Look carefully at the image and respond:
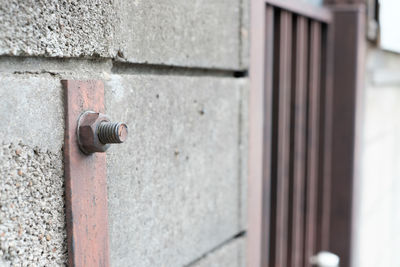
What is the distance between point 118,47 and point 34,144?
37 centimetres

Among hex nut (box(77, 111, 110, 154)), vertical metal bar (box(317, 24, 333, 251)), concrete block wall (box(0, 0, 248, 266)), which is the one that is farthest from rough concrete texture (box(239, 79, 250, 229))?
vertical metal bar (box(317, 24, 333, 251))

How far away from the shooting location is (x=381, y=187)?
4289mm

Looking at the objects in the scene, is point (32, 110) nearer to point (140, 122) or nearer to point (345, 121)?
point (140, 122)

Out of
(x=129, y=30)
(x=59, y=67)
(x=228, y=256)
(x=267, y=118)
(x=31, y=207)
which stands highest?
(x=129, y=30)

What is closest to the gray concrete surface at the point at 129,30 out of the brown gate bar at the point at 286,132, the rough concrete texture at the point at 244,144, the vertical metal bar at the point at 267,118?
the rough concrete texture at the point at 244,144

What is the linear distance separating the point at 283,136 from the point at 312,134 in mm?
558

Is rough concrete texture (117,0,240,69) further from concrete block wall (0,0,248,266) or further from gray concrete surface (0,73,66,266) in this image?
gray concrete surface (0,73,66,266)

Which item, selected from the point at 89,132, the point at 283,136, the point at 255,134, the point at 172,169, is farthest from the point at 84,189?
the point at 283,136

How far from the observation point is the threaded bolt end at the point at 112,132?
3.21 ft

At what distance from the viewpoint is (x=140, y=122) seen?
4.13 feet

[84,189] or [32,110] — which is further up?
[32,110]

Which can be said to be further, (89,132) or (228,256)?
(228,256)

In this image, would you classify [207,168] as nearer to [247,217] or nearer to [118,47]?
[247,217]

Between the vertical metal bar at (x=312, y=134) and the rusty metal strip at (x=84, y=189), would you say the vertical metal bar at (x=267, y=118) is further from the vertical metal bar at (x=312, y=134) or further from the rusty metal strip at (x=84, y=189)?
the rusty metal strip at (x=84, y=189)
